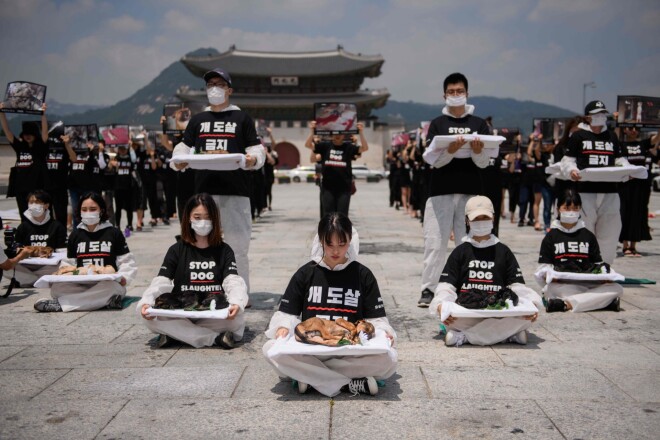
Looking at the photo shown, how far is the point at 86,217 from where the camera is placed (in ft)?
20.0

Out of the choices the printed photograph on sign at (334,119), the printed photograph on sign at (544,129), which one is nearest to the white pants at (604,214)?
the printed photograph on sign at (334,119)

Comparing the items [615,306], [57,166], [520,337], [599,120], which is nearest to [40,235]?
[57,166]

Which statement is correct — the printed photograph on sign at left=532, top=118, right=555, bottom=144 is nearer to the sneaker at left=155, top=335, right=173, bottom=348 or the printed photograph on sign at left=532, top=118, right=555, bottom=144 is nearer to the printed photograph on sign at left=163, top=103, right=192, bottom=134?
the printed photograph on sign at left=163, top=103, right=192, bottom=134

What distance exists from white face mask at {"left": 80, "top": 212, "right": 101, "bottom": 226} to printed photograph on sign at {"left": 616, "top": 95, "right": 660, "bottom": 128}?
6.26 metres

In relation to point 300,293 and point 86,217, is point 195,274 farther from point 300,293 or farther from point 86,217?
point 86,217

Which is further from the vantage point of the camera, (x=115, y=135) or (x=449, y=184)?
(x=115, y=135)

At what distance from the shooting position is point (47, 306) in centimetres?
589

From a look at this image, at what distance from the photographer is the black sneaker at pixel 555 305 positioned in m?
5.71

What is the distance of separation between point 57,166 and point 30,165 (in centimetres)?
44

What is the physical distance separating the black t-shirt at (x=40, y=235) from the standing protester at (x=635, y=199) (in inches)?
281

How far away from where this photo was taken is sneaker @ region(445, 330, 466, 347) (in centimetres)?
466

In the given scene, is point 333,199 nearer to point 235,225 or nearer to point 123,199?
point 235,225

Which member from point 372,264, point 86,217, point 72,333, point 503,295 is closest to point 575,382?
point 503,295

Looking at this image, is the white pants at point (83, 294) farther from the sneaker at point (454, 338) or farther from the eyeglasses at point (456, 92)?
the eyeglasses at point (456, 92)
